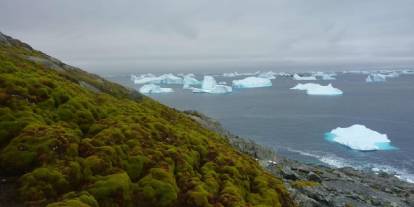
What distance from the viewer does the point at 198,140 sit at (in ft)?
62.1

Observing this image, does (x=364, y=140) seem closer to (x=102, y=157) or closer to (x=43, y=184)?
(x=102, y=157)

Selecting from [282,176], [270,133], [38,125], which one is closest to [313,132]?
[270,133]

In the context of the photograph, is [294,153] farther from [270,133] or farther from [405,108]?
[405,108]

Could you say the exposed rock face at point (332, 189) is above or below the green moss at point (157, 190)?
below

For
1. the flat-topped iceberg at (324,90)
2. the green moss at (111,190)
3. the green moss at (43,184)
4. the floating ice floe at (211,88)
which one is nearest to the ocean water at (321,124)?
the flat-topped iceberg at (324,90)

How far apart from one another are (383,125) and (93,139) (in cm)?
8944

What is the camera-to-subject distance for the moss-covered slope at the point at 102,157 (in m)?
12.8

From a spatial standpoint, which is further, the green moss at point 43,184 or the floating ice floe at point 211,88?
the floating ice floe at point 211,88

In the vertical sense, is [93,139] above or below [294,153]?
above

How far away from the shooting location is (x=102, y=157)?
14.1 m

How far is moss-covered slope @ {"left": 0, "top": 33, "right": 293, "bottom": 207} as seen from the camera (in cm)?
1277

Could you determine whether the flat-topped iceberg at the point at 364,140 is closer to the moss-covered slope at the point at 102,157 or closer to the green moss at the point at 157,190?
the moss-covered slope at the point at 102,157

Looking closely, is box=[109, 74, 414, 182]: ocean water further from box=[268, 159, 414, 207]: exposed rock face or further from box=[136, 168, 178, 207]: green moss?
box=[136, 168, 178, 207]: green moss

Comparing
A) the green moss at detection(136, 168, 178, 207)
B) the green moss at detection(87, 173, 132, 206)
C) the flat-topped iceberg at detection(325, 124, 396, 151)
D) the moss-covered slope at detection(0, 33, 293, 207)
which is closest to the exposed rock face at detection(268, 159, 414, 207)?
the moss-covered slope at detection(0, 33, 293, 207)
